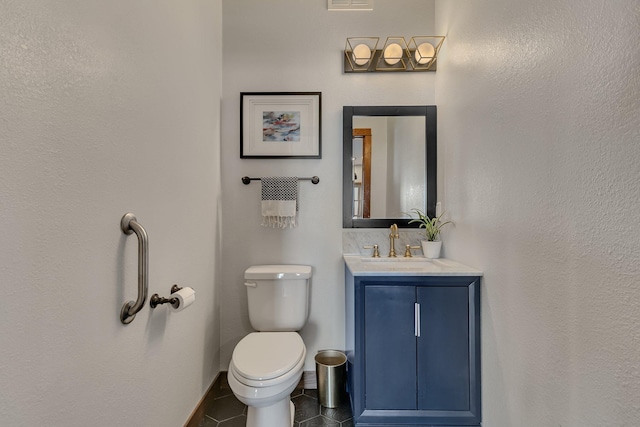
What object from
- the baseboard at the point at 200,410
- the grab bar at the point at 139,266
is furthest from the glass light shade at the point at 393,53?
the baseboard at the point at 200,410

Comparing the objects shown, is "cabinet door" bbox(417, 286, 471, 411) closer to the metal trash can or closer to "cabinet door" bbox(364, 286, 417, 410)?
"cabinet door" bbox(364, 286, 417, 410)

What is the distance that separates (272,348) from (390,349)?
588 millimetres

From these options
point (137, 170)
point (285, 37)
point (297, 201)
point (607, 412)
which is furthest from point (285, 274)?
point (285, 37)

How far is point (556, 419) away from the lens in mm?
980

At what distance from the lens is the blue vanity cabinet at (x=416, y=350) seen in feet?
4.95

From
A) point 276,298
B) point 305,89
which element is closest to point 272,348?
point 276,298

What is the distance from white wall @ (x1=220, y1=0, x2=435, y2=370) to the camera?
83.2 inches

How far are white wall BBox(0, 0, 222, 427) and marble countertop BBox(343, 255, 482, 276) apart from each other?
0.90 metres

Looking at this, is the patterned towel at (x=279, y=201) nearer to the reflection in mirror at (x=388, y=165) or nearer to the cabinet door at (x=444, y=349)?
the reflection in mirror at (x=388, y=165)

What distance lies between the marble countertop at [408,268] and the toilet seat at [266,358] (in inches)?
19.3

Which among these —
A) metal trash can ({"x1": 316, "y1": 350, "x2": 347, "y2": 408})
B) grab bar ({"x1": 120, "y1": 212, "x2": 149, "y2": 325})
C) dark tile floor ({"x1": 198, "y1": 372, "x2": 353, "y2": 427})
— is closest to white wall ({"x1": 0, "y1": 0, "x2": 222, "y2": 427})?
grab bar ({"x1": 120, "y1": 212, "x2": 149, "y2": 325})

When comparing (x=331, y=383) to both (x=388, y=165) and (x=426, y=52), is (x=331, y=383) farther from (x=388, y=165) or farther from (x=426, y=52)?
(x=426, y=52)

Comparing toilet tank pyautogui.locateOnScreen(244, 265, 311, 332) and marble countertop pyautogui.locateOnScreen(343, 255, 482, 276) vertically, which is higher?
marble countertop pyautogui.locateOnScreen(343, 255, 482, 276)

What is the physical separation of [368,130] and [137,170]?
4.78ft
